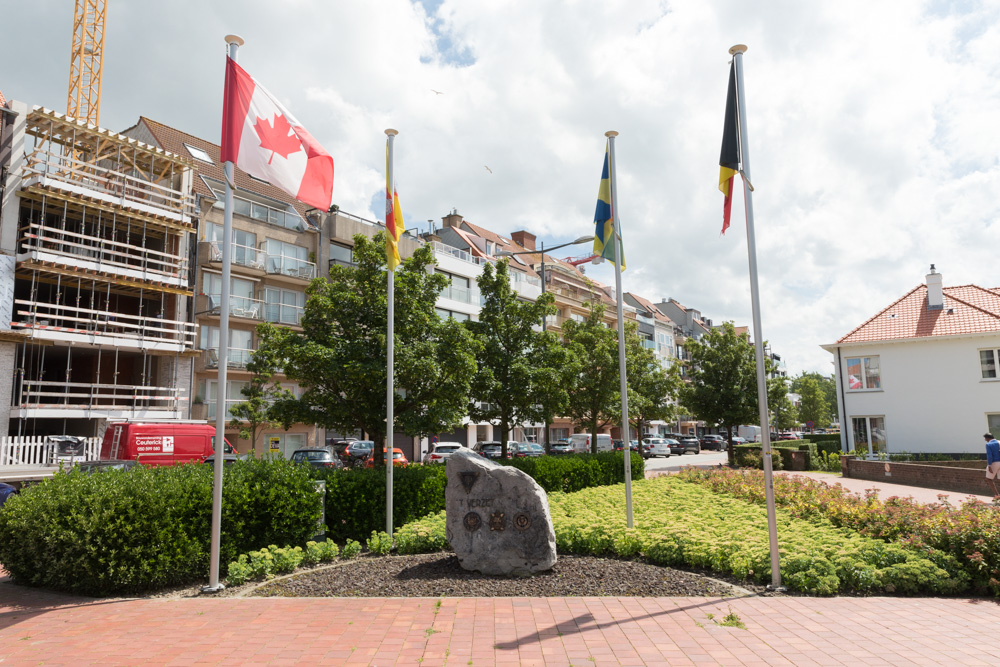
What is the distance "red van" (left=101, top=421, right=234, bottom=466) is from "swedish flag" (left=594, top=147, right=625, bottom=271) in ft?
47.4

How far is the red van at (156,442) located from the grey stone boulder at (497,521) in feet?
47.3

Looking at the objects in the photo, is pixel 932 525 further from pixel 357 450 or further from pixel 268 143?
pixel 357 450

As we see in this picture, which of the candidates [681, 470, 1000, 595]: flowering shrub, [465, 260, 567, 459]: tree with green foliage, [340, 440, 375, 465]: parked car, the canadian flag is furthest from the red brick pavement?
[340, 440, 375, 465]: parked car

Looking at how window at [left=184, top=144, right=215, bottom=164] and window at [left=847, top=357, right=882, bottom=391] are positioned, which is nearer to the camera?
window at [left=847, top=357, right=882, bottom=391]

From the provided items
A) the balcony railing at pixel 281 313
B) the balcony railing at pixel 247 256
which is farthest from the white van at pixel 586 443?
the balcony railing at pixel 247 256

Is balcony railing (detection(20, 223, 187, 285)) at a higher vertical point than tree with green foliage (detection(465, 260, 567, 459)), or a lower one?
higher

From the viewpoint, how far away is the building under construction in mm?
24406

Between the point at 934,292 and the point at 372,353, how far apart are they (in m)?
30.9

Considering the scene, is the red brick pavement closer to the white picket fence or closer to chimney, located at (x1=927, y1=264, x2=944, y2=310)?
the white picket fence

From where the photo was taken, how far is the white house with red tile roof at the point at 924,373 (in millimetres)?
29547

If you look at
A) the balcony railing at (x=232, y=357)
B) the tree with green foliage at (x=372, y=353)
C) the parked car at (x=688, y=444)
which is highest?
the balcony railing at (x=232, y=357)

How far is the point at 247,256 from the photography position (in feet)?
107

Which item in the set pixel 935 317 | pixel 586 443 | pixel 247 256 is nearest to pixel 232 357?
pixel 247 256

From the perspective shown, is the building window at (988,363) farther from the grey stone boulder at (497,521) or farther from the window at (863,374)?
the grey stone boulder at (497,521)
